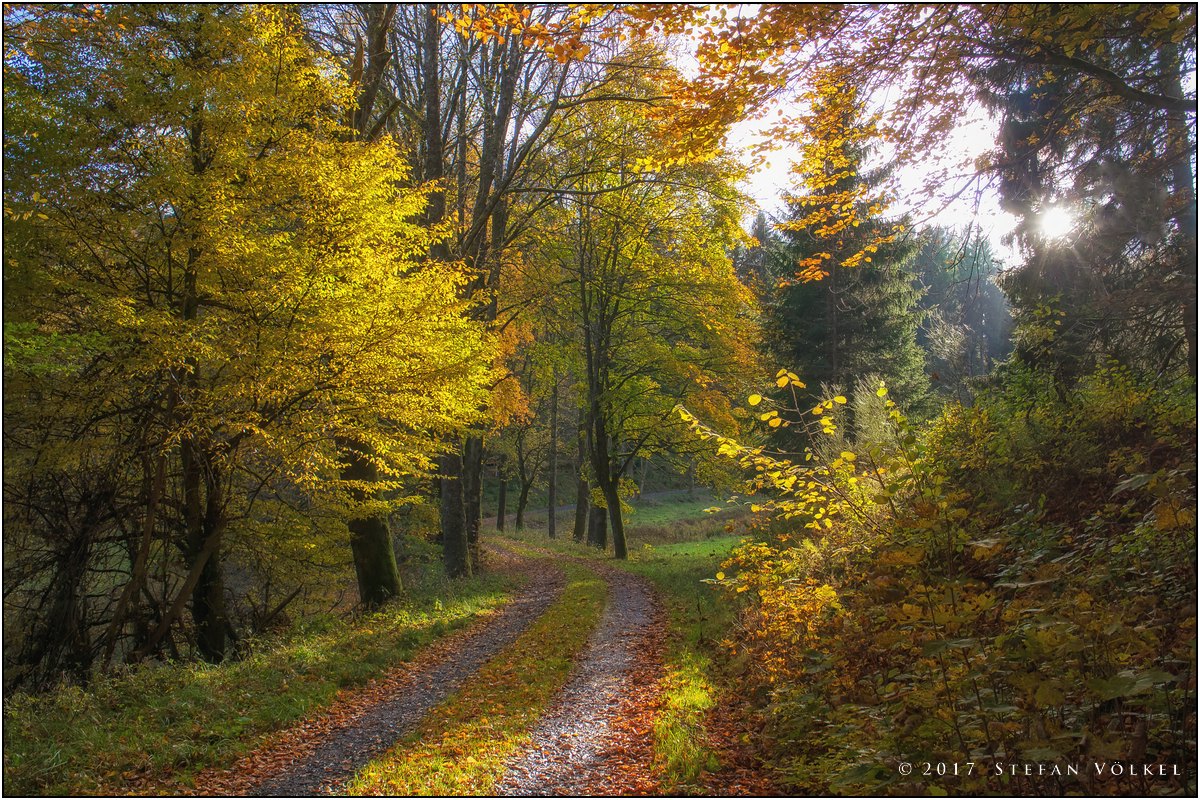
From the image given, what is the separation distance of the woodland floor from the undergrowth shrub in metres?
0.87

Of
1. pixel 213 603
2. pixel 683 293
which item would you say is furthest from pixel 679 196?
pixel 213 603

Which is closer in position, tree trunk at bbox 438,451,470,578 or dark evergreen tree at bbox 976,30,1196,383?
dark evergreen tree at bbox 976,30,1196,383

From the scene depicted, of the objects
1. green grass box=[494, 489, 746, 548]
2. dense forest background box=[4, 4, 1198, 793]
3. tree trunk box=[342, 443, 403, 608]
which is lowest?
green grass box=[494, 489, 746, 548]

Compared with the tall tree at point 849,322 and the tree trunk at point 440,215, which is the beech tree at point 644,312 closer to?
the tall tree at point 849,322

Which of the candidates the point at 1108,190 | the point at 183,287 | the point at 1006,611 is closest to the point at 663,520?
the point at 183,287

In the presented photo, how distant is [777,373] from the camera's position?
7246 mm

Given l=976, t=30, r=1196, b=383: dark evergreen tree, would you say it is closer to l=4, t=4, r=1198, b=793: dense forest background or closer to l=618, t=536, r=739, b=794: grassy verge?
l=4, t=4, r=1198, b=793: dense forest background

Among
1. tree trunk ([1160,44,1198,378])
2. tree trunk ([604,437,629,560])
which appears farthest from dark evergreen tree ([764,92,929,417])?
tree trunk ([1160,44,1198,378])

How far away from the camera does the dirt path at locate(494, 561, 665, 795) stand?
4.75 m

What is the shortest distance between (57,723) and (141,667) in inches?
79.2

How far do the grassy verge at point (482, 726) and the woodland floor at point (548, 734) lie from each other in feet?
0.46

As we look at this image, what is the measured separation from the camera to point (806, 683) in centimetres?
566

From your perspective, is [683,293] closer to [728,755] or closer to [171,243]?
[171,243]

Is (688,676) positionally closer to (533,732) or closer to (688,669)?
(688,669)
